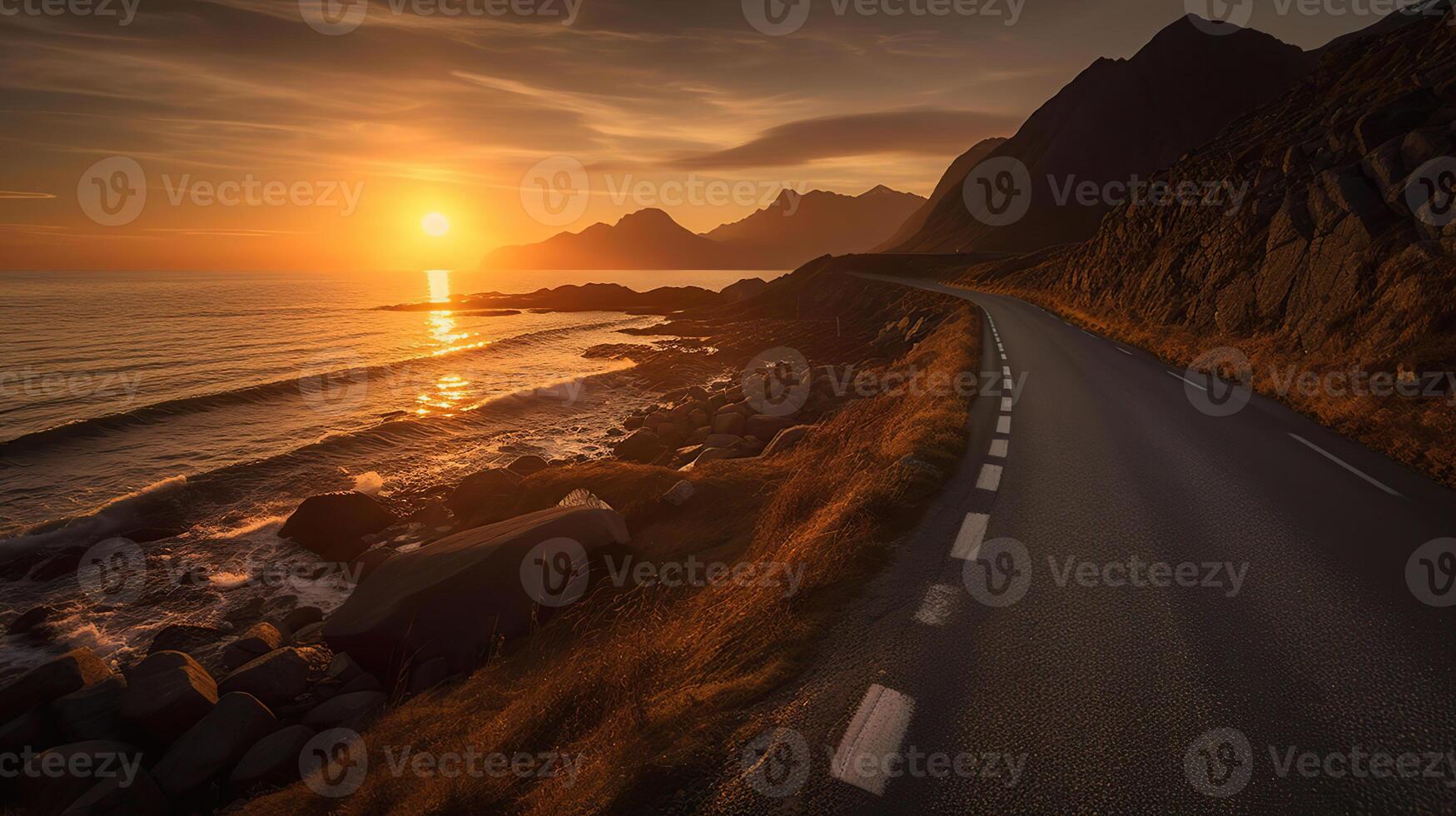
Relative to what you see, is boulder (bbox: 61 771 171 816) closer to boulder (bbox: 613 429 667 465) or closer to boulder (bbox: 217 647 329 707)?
boulder (bbox: 217 647 329 707)

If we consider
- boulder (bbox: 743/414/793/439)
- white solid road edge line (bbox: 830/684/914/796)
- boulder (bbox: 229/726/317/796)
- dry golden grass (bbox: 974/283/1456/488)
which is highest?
dry golden grass (bbox: 974/283/1456/488)

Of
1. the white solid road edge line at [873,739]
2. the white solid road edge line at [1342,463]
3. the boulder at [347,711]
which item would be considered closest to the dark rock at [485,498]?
the boulder at [347,711]

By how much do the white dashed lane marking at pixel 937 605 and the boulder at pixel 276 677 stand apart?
8.15 meters

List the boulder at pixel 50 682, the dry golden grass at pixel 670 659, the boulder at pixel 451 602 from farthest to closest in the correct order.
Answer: the boulder at pixel 451 602 → the boulder at pixel 50 682 → the dry golden grass at pixel 670 659

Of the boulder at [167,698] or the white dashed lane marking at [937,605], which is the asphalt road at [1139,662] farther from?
the boulder at [167,698]

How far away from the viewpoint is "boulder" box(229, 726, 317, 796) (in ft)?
20.4

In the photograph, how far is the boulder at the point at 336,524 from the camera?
577 inches

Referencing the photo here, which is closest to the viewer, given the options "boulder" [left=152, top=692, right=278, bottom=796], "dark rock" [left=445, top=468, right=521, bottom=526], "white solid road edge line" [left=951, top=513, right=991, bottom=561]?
"white solid road edge line" [left=951, top=513, right=991, bottom=561]

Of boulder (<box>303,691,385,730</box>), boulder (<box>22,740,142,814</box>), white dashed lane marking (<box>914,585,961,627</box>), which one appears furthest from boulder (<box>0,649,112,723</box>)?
white dashed lane marking (<box>914,585,961,627</box>)

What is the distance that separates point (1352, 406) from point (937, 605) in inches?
408

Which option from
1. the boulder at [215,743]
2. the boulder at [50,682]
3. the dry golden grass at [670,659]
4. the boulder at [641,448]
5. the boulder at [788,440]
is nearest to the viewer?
the dry golden grass at [670,659]

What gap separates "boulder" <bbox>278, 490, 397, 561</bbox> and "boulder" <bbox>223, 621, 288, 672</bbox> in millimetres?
4524

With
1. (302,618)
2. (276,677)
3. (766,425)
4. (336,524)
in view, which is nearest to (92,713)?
(276,677)

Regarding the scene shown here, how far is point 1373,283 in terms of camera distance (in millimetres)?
13469
